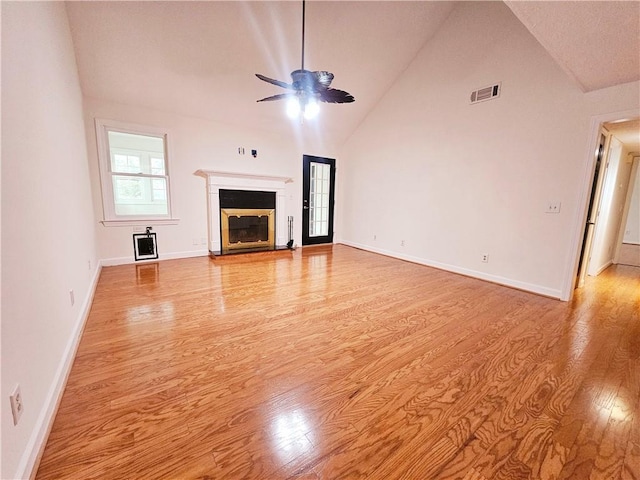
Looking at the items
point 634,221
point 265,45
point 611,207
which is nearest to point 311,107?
point 265,45

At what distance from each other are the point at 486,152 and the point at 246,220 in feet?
13.9

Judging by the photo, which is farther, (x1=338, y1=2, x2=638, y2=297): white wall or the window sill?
the window sill

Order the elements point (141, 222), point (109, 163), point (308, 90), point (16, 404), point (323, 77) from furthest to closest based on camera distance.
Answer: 1. point (141, 222)
2. point (109, 163)
3. point (308, 90)
4. point (323, 77)
5. point (16, 404)

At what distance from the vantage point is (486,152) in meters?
3.85

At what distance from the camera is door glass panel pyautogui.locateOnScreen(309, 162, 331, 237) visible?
6430 millimetres

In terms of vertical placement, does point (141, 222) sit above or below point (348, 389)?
above

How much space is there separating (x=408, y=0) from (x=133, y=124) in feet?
14.4

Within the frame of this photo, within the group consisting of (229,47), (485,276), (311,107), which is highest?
(229,47)

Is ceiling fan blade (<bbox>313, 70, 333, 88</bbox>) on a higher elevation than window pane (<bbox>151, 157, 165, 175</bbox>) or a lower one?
higher

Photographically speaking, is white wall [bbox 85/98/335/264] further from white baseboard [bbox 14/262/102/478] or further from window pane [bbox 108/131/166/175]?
white baseboard [bbox 14/262/102/478]

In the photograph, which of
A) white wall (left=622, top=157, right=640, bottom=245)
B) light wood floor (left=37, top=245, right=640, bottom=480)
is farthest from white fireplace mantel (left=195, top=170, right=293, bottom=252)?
white wall (left=622, top=157, right=640, bottom=245)

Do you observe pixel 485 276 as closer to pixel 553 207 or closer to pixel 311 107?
pixel 553 207

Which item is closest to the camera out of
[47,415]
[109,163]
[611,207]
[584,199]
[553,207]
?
[47,415]

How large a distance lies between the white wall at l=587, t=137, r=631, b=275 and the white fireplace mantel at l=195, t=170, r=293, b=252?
16.8 ft
